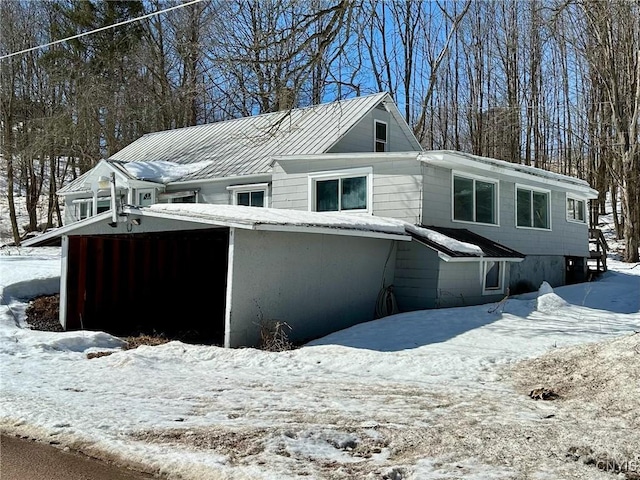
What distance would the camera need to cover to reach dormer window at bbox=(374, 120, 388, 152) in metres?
20.4

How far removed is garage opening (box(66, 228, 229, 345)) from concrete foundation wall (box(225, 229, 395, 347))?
146cm

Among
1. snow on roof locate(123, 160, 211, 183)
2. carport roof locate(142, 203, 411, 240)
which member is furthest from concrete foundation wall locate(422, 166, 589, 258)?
snow on roof locate(123, 160, 211, 183)

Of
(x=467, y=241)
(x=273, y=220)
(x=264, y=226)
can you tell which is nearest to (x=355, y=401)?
(x=264, y=226)

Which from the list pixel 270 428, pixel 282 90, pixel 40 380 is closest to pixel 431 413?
pixel 270 428

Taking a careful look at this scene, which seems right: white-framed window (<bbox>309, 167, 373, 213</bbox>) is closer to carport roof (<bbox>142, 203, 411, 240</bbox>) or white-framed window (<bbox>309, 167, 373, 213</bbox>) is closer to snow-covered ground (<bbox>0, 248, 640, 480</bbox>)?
carport roof (<bbox>142, 203, 411, 240</bbox>)

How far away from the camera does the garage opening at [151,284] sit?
528 inches

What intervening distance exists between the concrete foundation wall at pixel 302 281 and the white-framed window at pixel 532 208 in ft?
20.0

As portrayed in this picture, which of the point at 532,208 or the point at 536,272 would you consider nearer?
the point at 536,272

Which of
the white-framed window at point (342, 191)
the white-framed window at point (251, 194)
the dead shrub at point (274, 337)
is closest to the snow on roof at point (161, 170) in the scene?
the white-framed window at point (251, 194)

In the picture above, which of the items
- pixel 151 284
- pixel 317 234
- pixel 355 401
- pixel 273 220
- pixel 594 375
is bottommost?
pixel 355 401

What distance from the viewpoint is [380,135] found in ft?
67.6

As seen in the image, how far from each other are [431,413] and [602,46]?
908 inches

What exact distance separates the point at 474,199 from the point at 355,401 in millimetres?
11037

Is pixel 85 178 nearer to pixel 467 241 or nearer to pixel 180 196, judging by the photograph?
pixel 180 196
